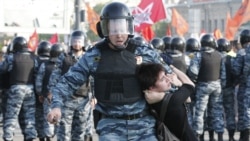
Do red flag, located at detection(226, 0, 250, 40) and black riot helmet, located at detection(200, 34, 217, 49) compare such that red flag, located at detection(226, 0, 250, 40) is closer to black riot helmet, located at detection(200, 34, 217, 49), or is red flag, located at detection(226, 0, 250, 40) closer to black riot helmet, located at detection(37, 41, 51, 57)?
black riot helmet, located at detection(200, 34, 217, 49)

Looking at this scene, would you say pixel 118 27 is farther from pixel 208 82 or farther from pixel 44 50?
pixel 44 50

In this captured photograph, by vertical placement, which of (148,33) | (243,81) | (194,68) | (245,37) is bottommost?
(243,81)

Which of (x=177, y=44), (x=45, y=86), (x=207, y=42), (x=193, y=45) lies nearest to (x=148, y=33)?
(x=193, y=45)

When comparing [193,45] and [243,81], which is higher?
[193,45]

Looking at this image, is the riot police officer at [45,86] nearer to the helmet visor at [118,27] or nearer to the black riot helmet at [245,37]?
the black riot helmet at [245,37]

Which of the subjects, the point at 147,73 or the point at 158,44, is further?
the point at 158,44

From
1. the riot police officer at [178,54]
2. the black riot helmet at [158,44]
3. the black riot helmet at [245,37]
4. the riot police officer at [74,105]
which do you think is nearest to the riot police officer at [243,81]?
the black riot helmet at [245,37]

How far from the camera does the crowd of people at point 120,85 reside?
20.3 ft

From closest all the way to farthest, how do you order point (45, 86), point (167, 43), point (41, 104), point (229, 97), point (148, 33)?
1. point (45, 86)
2. point (41, 104)
3. point (229, 97)
4. point (167, 43)
5. point (148, 33)

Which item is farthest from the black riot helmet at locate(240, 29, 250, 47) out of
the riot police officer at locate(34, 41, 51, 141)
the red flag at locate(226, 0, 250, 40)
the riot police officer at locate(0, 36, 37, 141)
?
the red flag at locate(226, 0, 250, 40)

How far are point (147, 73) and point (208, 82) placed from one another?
6635 mm

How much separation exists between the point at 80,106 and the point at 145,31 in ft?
33.0

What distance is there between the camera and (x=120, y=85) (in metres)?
Answer: 6.20

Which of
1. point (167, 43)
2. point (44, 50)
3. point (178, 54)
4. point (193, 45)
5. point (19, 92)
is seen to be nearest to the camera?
point (19, 92)
